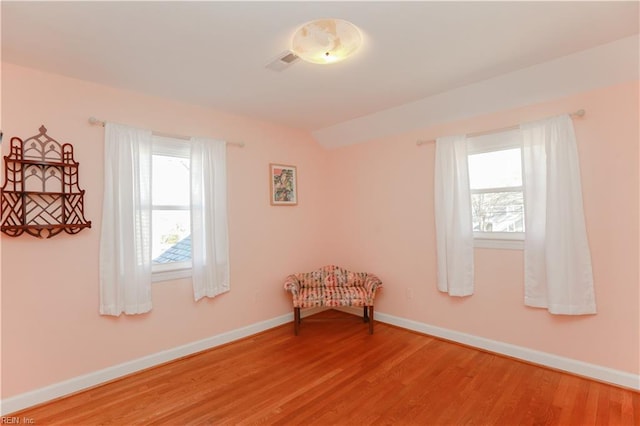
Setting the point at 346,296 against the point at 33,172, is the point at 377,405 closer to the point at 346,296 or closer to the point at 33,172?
the point at 346,296

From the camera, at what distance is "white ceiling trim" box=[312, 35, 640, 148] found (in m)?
2.24

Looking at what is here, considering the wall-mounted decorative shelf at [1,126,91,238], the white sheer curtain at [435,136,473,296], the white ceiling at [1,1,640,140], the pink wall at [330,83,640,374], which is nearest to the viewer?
the white ceiling at [1,1,640,140]

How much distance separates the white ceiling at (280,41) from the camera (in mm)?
1742

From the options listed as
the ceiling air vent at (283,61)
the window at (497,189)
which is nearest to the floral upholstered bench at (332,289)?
the window at (497,189)

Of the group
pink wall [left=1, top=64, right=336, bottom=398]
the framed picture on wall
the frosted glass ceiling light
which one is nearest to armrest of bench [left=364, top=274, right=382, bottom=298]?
pink wall [left=1, top=64, right=336, bottom=398]

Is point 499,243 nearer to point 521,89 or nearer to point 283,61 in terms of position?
point 521,89

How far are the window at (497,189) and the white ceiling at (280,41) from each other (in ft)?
2.22

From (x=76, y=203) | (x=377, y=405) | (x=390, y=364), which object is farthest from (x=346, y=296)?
(x=76, y=203)

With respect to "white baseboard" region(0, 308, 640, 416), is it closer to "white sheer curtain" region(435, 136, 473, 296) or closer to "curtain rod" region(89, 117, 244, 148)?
"white sheer curtain" region(435, 136, 473, 296)

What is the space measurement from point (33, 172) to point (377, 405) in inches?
123

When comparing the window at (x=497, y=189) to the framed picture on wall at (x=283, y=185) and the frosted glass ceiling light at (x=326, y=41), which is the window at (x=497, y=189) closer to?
the frosted glass ceiling light at (x=326, y=41)

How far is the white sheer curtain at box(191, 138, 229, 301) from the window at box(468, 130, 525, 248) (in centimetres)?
266

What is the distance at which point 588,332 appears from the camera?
8.16ft

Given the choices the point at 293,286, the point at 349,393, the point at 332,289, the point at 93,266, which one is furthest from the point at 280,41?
the point at 332,289
